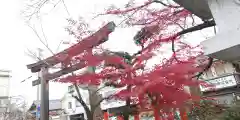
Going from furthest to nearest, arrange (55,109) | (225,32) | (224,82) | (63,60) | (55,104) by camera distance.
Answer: (55,104) < (55,109) < (224,82) < (63,60) < (225,32)

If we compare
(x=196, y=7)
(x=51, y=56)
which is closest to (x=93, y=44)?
(x=51, y=56)

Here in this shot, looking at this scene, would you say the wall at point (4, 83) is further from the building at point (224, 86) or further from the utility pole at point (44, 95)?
the building at point (224, 86)

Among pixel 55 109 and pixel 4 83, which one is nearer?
pixel 55 109

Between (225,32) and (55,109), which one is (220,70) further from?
(55,109)

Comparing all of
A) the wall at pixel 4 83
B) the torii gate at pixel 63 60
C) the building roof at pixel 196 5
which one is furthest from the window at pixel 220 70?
the wall at pixel 4 83

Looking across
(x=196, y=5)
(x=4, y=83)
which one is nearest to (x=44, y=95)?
(x=196, y=5)

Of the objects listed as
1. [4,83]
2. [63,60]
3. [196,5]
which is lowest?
[196,5]

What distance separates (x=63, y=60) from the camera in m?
5.81

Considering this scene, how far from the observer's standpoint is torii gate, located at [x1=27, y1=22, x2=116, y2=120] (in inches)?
208

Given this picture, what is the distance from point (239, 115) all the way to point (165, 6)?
3.01 meters

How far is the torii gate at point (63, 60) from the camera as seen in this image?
5277 millimetres

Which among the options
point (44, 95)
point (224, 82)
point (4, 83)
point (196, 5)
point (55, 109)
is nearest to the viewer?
point (196, 5)

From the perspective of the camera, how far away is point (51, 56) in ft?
20.2

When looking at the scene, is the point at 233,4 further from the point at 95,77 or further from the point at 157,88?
the point at 95,77
